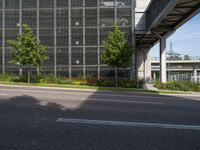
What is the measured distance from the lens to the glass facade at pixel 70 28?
40.3 m

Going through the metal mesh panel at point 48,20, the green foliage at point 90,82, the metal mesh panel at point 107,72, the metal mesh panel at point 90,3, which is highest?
the metal mesh panel at point 90,3

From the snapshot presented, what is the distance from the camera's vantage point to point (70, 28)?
135 ft

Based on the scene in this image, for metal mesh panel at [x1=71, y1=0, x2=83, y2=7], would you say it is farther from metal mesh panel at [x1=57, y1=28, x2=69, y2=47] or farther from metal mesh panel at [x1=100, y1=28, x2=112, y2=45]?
metal mesh panel at [x1=100, y1=28, x2=112, y2=45]

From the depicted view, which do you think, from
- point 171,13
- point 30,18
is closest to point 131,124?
point 171,13

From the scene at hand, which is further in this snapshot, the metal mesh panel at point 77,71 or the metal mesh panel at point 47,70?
the metal mesh panel at point 47,70

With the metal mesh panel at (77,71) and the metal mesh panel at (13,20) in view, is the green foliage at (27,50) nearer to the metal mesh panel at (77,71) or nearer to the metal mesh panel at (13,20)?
the metal mesh panel at (77,71)

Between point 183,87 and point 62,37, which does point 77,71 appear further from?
point 183,87

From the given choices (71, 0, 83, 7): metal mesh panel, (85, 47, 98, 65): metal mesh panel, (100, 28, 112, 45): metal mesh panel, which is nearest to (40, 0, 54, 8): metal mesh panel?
(71, 0, 83, 7): metal mesh panel

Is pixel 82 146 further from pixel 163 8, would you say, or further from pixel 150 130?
pixel 163 8

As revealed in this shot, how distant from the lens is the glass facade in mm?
40312

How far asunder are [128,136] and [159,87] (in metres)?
25.2

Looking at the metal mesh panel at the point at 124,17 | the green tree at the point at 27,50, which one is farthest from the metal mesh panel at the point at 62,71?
the green tree at the point at 27,50

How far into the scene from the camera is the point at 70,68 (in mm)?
40781

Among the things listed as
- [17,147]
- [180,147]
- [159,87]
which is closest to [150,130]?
[180,147]
